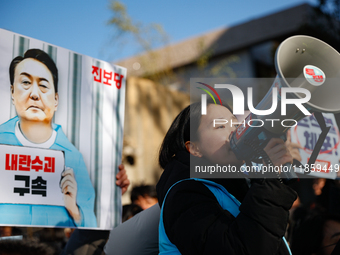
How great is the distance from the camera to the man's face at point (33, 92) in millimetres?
1795

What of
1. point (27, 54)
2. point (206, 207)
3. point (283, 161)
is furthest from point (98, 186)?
point (283, 161)

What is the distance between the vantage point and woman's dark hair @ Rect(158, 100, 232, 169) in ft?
5.07

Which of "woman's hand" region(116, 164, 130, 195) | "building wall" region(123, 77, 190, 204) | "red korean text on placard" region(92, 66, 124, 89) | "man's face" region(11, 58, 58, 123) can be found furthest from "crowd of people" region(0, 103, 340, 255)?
"building wall" region(123, 77, 190, 204)

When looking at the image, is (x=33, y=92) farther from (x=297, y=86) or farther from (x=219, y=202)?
(x=297, y=86)

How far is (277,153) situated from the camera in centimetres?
126

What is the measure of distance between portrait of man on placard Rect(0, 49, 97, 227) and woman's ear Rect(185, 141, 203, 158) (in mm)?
705

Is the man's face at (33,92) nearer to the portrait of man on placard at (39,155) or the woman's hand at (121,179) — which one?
the portrait of man on placard at (39,155)

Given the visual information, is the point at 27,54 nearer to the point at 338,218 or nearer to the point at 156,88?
the point at 338,218

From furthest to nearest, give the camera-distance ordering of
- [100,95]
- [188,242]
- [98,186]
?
[100,95] → [98,186] → [188,242]

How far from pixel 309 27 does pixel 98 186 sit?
4.00 meters

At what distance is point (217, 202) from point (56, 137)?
3.24 feet

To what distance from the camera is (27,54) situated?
1.85 meters

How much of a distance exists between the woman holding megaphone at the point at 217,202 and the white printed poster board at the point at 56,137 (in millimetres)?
650

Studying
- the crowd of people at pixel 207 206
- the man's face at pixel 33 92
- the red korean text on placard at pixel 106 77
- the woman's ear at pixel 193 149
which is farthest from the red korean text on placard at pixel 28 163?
the woman's ear at pixel 193 149
